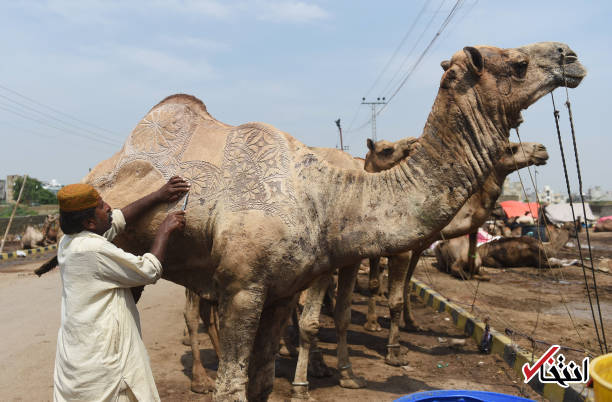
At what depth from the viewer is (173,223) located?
3.33 metres

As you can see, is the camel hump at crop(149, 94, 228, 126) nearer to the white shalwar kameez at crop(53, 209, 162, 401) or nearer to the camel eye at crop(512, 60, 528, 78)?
the white shalwar kameez at crop(53, 209, 162, 401)

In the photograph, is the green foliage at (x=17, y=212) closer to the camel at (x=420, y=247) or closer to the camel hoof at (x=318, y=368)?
→ the camel at (x=420, y=247)

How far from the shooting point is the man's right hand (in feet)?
10.7

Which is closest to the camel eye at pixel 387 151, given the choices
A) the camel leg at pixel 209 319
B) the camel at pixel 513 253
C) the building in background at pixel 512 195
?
the camel leg at pixel 209 319

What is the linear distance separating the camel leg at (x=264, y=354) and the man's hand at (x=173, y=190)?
1094 mm

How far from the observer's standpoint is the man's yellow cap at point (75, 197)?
2.76 meters

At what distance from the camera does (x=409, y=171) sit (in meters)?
3.53

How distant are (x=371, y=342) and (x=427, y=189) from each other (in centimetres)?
498

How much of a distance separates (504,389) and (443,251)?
887 centimetres

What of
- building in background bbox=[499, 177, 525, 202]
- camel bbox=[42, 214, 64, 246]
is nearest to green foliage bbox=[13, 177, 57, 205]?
camel bbox=[42, 214, 64, 246]

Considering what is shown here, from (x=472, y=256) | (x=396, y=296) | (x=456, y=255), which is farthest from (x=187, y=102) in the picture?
(x=456, y=255)

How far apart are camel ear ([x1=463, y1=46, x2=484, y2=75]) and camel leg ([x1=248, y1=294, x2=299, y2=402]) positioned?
2090 mm

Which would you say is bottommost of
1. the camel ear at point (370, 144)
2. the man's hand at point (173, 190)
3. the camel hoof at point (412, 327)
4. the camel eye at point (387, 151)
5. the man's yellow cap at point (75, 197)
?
the camel hoof at point (412, 327)

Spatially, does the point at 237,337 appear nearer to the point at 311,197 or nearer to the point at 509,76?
the point at 311,197
